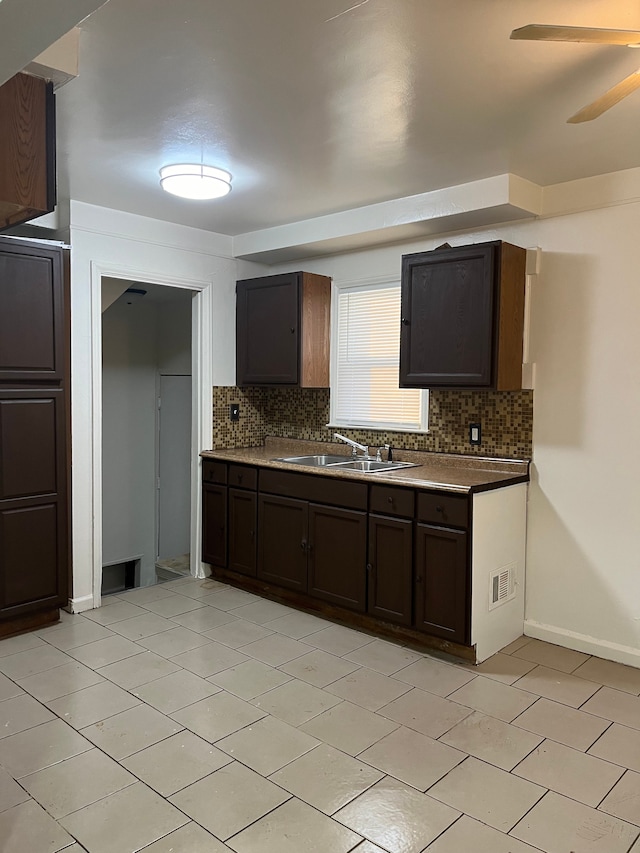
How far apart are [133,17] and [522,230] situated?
241 centimetres

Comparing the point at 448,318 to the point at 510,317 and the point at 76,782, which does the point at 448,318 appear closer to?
the point at 510,317

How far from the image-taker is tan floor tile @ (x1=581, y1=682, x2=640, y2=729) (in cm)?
Answer: 279

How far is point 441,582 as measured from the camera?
131 inches

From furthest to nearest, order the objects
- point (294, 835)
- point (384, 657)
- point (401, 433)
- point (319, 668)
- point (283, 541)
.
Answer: point (401, 433) → point (283, 541) → point (384, 657) → point (319, 668) → point (294, 835)

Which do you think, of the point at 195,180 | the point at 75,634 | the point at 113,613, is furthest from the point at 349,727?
the point at 195,180

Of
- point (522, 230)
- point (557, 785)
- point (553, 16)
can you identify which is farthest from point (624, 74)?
point (557, 785)

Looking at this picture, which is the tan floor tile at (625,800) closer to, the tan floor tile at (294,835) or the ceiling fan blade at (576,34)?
the tan floor tile at (294,835)

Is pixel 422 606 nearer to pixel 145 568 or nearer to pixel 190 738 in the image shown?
pixel 190 738

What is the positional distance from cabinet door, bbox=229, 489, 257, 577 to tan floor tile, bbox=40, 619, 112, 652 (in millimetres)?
983

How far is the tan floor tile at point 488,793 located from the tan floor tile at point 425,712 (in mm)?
276

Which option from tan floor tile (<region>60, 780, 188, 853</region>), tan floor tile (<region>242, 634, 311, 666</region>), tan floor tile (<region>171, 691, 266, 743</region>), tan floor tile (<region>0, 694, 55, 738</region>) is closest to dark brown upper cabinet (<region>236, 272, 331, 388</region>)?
tan floor tile (<region>242, 634, 311, 666</region>)

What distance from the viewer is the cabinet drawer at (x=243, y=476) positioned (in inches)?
170

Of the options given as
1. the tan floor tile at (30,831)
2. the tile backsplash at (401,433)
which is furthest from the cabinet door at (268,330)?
the tan floor tile at (30,831)

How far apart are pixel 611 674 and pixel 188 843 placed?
218 cm
